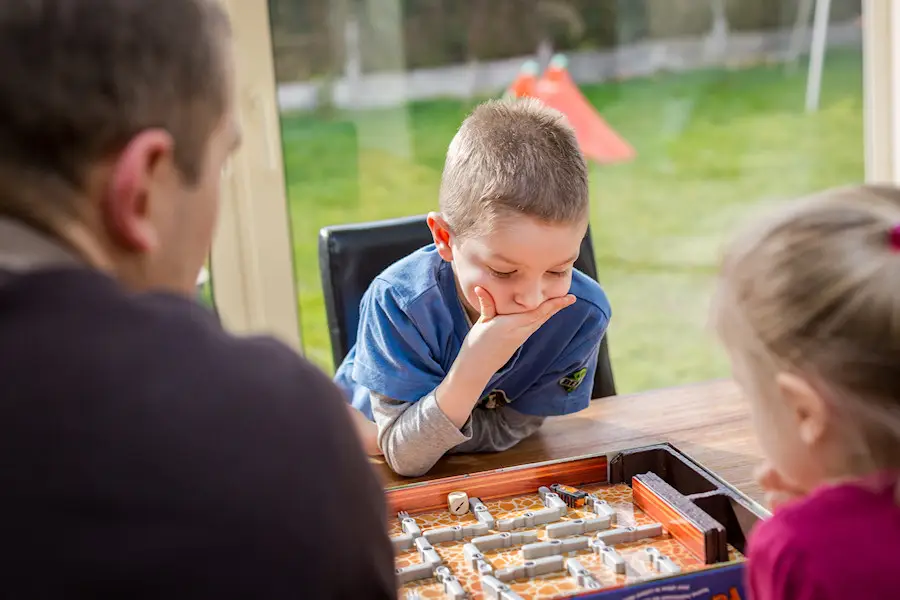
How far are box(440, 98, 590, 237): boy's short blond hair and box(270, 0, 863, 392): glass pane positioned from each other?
1.31 meters

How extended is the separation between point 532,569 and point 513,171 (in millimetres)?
564

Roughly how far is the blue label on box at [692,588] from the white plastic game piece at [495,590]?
10 cm

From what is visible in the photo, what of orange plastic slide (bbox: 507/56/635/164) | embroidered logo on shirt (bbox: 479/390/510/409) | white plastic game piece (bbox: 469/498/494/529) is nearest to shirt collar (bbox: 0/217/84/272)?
white plastic game piece (bbox: 469/498/494/529)

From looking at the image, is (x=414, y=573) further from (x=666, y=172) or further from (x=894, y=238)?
(x=666, y=172)

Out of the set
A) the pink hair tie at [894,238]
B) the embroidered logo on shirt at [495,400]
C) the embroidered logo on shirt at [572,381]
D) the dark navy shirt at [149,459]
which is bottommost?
the embroidered logo on shirt at [495,400]

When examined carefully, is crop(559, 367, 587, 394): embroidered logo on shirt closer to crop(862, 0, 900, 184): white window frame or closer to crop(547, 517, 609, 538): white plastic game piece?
crop(547, 517, 609, 538): white plastic game piece

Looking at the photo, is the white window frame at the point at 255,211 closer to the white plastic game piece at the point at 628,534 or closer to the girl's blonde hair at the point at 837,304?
the white plastic game piece at the point at 628,534

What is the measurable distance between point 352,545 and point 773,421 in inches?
15.3

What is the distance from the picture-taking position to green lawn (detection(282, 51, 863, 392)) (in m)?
2.86

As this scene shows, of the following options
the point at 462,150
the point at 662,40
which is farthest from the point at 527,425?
the point at 662,40

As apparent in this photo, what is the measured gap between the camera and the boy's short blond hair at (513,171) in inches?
54.4

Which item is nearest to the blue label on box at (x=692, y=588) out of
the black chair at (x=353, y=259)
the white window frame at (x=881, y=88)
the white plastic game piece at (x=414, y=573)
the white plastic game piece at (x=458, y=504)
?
the white plastic game piece at (x=414, y=573)

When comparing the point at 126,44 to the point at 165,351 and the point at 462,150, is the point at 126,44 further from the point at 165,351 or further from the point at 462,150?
the point at 462,150

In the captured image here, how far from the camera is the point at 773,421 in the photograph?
86 cm
